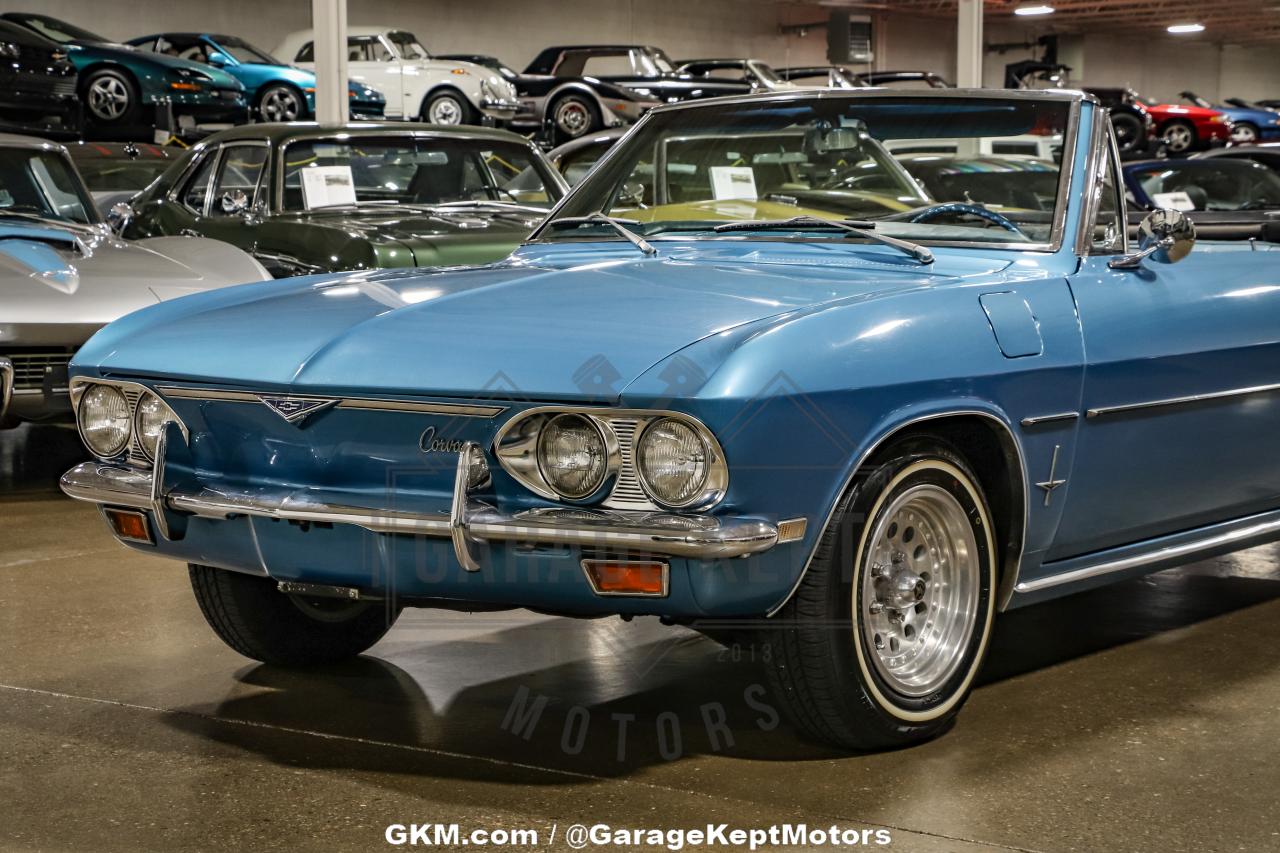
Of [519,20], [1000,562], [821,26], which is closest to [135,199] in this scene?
[1000,562]

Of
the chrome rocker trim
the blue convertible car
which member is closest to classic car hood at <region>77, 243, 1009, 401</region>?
the blue convertible car

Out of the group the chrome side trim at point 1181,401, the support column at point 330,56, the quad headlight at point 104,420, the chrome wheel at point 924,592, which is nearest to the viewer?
the chrome wheel at point 924,592

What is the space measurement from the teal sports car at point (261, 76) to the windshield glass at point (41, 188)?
10.5 m

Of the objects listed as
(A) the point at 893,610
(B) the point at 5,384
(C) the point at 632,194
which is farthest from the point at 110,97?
(A) the point at 893,610

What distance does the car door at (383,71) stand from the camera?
20672 millimetres

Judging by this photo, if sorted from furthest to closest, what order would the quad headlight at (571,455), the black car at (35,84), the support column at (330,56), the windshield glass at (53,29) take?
the windshield glass at (53,29)
the black car at (35,84)
the support column at (330,56)
the quad headlight at (571,455)

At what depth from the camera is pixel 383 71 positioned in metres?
20.7

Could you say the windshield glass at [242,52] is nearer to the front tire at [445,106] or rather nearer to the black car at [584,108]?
the front tire at [445,106]

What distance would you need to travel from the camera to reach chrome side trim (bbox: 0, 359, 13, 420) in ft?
20.9

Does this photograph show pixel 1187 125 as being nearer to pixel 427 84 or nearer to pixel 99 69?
pixel 427 84

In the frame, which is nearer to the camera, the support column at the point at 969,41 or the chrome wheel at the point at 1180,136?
the support column at the point at 969,41

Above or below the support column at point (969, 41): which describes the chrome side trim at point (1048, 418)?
below

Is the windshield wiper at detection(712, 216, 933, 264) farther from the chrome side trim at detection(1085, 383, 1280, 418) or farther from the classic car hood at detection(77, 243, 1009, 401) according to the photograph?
the chrome side trim at detection(1085, 383, 1280, 418)

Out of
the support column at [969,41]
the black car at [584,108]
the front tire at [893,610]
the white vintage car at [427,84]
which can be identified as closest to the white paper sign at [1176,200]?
the support column at [969,41]
